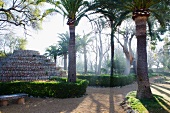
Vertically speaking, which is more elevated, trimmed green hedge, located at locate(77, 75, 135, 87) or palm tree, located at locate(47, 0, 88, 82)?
palm tree, located at locate(47, 0, 88, 82)

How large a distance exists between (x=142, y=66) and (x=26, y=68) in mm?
15364

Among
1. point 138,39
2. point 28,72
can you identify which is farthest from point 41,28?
point 138,39

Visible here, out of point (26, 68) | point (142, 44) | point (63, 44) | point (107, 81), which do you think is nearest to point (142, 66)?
point (142, 44)

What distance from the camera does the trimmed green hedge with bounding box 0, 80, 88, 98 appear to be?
10.8 metres

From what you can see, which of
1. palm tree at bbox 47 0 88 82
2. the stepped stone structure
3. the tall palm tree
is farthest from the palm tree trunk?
the stepped stone structure

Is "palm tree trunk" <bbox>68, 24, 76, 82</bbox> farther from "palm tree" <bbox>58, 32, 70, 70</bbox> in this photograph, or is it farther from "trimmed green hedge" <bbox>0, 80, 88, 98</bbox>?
"palm tree" <bbox>58, 32, 70, 70</bbox>

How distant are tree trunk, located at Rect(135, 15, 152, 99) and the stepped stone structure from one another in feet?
45.5

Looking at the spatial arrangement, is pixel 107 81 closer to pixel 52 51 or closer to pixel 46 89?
pixel 46 89

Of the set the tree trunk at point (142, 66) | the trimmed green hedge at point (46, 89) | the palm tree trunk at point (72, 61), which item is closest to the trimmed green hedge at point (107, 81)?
the palm tree trunk at point (72, 61)

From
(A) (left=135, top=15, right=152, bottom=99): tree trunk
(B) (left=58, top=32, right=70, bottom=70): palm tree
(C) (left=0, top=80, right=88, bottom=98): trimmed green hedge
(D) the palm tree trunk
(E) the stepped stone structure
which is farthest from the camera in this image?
(B) (left=58, top=32, right=70, bottom=70): palm tree

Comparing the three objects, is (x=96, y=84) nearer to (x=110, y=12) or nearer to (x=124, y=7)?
(x=110, y=12)

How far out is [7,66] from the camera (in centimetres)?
2009

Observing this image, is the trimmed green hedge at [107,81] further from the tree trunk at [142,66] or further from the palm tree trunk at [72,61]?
the tree trunk at [142,66]

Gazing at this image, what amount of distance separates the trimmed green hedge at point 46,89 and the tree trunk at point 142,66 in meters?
3.97
